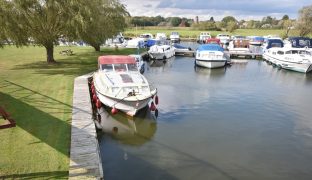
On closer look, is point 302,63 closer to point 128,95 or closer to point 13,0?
point 128,95

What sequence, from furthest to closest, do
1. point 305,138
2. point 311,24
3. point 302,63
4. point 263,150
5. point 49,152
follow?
point 311,24, point 302,63, point 305,138, point 263,150, point 49,152

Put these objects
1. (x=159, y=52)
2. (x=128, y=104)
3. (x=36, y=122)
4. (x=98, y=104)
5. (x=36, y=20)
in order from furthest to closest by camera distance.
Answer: (x=159, y=52) → (x=36, y=20) → (x=98, y=104) → (x=128, y=104) → (x=36, y=122)

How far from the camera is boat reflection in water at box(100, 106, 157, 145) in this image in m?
14.3

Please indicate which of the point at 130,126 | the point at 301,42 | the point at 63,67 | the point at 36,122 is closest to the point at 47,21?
the point at 63,67

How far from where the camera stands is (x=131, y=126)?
15898 mm

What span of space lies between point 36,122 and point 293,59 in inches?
1189

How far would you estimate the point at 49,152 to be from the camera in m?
10.3

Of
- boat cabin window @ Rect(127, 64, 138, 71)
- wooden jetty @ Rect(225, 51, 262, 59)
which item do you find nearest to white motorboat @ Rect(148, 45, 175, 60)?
wooden jetty @ Rect(225, 51, 262, 59)

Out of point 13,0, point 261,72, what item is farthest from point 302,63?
point 13,0

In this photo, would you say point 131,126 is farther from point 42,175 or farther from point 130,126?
point 42,175

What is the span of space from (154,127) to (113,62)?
643 centimetres

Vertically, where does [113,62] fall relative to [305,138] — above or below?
above

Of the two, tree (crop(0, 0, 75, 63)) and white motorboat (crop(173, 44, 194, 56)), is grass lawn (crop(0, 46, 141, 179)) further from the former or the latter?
white motorboat (crop(173, 44, 194, 56))

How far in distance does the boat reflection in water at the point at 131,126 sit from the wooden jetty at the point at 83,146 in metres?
1.42
